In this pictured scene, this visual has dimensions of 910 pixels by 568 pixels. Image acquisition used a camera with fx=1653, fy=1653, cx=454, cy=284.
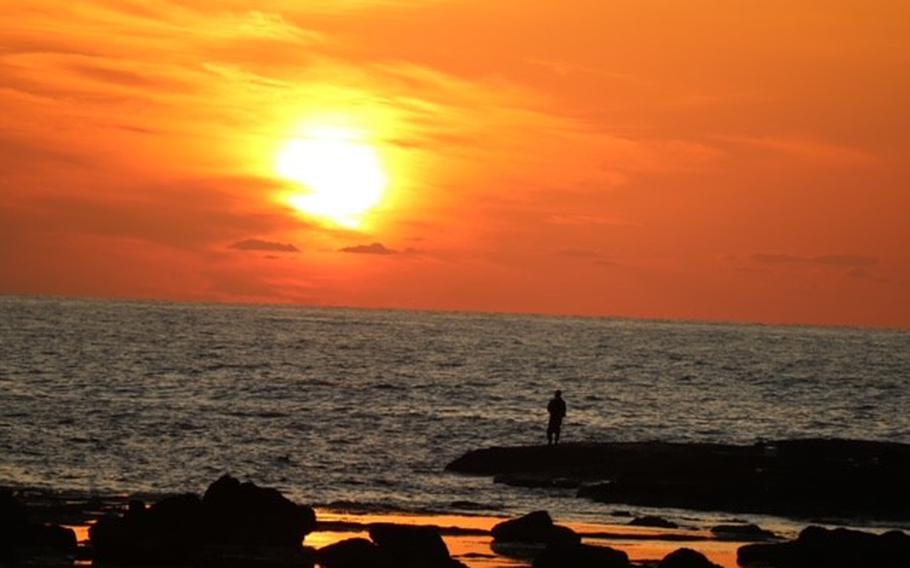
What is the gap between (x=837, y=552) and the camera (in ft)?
117

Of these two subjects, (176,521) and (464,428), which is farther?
(464,428)

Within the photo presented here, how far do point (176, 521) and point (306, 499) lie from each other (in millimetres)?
13501

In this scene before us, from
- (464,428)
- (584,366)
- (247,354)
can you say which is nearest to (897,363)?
→ (584,366)

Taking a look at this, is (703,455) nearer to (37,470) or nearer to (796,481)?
(796,481)

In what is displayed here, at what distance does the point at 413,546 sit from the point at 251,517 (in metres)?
4.86

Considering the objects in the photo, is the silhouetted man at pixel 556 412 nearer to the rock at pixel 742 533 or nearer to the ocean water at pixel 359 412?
the ocean water at pixel 359 412

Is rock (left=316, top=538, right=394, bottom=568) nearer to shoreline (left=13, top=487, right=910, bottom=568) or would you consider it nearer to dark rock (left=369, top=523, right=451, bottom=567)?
dark rock (left=369, top=523, right=451, bottom=567)

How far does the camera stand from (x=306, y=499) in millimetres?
49188

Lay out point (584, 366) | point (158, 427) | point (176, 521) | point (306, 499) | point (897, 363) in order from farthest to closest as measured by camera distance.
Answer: point (897, 363)
point (584, 366)
point (158, 427)
point (306, 499)
point (176, 521)

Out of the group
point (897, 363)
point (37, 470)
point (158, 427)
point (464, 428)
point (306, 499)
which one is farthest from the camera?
point (897, 363)

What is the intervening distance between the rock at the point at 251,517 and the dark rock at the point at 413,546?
279 cm

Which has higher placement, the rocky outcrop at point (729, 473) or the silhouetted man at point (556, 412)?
the silhouetted man at point (556, 412)

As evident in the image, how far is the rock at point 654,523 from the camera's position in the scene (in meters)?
43.1

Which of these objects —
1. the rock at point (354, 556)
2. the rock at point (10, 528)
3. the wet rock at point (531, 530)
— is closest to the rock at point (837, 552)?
the wet rock at point (531, 530)
